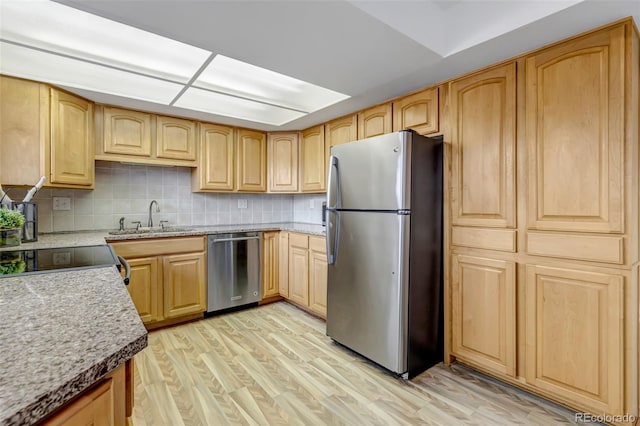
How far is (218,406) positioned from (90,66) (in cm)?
239

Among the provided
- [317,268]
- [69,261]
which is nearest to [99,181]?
[69,261]

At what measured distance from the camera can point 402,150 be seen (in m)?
2.01

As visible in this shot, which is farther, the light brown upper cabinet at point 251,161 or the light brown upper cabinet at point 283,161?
the light brown upper cabinet at point 283,161

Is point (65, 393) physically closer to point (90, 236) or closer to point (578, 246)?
point (578, 246)

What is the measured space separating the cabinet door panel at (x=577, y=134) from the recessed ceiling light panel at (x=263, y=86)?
143cm

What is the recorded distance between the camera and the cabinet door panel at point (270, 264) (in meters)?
3.48

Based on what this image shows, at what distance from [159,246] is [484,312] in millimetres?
2665

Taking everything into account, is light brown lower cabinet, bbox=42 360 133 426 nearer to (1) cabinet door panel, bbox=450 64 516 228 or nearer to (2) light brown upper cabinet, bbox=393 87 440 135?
(1) cabinet door panel, bbox=450 64 516 228

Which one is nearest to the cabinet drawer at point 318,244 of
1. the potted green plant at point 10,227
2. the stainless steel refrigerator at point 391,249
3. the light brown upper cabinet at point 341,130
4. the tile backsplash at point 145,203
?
the stainless steel refrigerator at point 391,249

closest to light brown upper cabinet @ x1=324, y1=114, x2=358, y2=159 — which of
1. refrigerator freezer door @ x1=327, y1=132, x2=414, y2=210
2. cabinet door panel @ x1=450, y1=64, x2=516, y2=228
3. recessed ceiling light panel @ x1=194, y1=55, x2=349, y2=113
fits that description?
Answer: recessed ceiling light panel @ x1=194, y1=55, x2=349, y2=113

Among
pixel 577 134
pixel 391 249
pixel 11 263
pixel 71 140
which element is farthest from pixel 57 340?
pixel 71 140

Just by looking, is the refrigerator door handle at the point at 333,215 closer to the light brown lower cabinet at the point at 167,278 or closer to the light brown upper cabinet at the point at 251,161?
the light brown lower cabinet at the point at 167,278

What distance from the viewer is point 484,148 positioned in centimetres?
203

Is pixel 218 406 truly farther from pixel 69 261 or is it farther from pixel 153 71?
pixel 153 71
